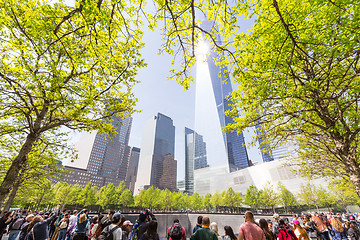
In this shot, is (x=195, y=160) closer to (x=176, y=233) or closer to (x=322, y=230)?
(x=322, y=230)

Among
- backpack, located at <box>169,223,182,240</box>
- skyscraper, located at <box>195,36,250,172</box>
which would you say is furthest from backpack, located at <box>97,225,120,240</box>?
skyscraper, located at <box>195,36,250,172</box>

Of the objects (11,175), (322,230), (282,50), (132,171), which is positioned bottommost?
(322,230)

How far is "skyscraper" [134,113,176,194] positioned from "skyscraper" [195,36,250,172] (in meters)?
40.2

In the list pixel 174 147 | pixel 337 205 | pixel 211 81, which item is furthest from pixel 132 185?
pixel 337 205

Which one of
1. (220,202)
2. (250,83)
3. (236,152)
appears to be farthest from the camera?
(236,152)

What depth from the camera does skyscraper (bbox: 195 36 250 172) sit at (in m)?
121

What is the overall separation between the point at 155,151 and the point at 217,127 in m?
71.2

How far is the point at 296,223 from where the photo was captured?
232 inches

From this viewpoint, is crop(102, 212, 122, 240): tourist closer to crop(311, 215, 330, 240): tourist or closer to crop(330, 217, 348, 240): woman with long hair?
crop(311, 215, 330, 240): tourist

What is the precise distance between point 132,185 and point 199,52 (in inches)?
7178

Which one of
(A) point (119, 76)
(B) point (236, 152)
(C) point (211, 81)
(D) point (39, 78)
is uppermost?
(C) point (211, 81)

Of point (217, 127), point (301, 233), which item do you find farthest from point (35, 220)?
point (217, 127)

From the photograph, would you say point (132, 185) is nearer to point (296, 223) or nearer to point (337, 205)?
point (337, 205)

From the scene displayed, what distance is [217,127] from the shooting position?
428ft
